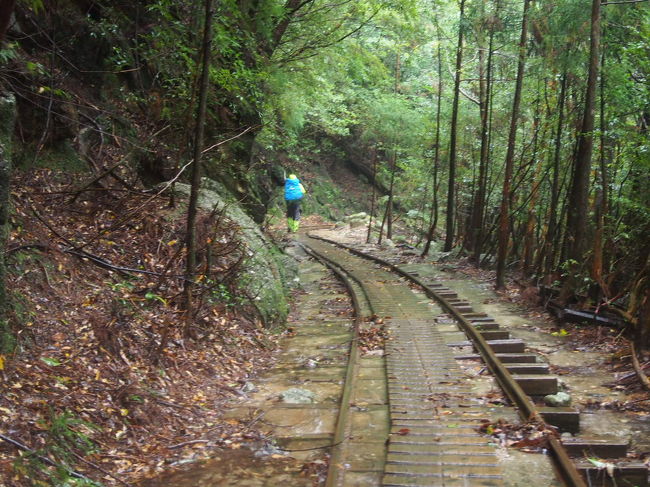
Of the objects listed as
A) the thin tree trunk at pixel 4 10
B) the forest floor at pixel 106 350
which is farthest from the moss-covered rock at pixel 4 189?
the thin tree trunk at pixel 4 10

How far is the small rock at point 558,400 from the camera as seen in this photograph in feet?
19.4

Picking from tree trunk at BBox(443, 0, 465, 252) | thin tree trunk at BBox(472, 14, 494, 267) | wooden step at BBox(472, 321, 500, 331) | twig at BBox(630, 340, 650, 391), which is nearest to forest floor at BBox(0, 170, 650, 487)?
twig at BBox(630, 340, 650, 391)

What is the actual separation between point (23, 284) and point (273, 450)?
3.17 m

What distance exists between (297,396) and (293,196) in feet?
44.5

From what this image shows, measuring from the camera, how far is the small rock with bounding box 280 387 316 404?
6445 mm

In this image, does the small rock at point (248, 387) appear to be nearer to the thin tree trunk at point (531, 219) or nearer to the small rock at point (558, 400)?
the small rock at point (558, 400)

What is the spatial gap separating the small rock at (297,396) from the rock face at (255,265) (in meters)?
2.64

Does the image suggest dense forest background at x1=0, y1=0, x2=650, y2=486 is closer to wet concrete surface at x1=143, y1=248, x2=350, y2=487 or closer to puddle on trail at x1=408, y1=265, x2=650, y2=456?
puddle on trail at x1=408, y1=265, x2=650, y2=456

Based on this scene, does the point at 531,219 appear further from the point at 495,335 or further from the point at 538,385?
the point at 538,385

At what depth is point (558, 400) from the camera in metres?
5.91

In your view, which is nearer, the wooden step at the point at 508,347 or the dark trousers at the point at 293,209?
the wooden step at the point at 508,347

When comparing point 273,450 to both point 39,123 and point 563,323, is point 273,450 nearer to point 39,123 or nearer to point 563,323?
point 39,123

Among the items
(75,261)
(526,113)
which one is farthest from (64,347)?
(526,113)

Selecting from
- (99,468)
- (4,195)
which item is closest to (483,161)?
(4,195)
